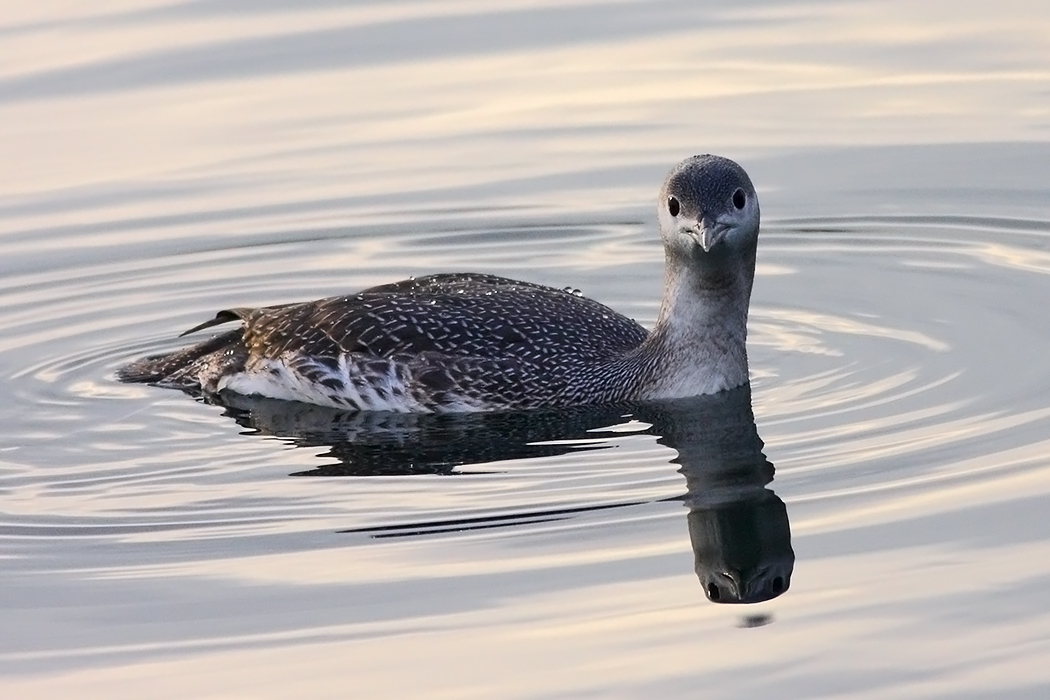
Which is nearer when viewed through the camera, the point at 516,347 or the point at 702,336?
the point at 702,336

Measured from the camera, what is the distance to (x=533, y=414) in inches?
445

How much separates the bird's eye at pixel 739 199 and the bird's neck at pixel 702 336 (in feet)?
1.59

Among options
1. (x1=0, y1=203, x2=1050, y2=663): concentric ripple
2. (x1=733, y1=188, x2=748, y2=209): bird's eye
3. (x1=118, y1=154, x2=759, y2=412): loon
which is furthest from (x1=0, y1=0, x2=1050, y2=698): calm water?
(x1=733, y1=188, x2=748, y2=209): bird's eye

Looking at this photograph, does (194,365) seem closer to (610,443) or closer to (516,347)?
(516,347)

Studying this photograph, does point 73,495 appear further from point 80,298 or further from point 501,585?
point 80,298

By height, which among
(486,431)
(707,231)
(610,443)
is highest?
(707,231)

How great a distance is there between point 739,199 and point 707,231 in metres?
0.27

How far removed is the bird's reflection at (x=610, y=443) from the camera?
8727 mm

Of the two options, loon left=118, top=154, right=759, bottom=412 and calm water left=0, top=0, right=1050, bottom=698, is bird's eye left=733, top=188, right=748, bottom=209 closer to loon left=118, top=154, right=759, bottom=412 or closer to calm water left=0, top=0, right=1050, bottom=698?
loon left=118, top=154, right=759, bottom=412

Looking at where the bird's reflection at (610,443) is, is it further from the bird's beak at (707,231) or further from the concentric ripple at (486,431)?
the bird's beak at (707,231)

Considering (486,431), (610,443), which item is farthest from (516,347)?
(610,443)

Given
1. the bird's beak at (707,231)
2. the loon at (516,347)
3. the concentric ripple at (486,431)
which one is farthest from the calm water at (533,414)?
the bird's beak at (707,231)

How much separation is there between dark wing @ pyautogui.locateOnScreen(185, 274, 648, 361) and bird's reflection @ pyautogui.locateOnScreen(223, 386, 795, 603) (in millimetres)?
336

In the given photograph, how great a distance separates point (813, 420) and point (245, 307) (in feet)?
11.7
